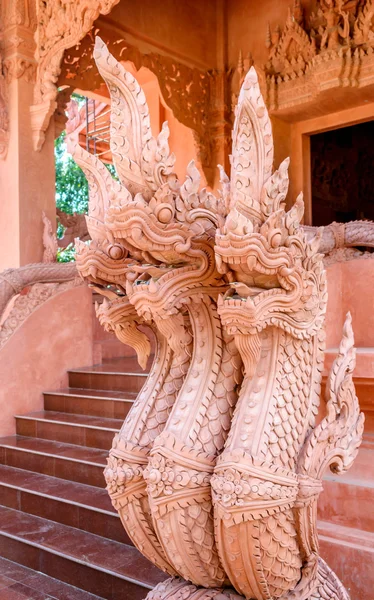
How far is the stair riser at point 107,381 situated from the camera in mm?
3944

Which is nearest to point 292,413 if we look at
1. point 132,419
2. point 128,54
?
point 132,419

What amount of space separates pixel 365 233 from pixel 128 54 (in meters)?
3.65

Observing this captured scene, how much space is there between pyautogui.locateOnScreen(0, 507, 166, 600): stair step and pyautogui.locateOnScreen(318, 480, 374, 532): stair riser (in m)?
0.72

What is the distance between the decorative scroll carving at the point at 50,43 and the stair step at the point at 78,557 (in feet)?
12.3

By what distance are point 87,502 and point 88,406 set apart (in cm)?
105

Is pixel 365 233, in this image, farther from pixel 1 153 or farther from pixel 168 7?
pixel 168 7

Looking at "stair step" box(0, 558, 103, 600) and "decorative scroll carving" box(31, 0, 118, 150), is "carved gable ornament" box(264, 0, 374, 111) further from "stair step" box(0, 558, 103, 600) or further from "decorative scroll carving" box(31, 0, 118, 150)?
"stair step" box(0, 558, 103, 600)

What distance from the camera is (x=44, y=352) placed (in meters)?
4.31

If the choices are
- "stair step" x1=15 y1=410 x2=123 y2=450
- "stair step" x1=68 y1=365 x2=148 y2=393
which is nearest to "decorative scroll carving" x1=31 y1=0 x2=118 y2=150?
Result: "stair step" x1=68 y1=365 x2=148 y2=393

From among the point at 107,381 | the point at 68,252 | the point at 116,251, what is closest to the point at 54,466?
the point at 107,381

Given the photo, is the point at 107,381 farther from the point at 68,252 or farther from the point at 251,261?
the point at 68,252

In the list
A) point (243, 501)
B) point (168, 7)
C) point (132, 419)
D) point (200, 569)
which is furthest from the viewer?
point (168, 7)

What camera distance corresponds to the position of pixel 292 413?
143 centimetres

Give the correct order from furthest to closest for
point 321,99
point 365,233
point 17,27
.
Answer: point 321,99 < point 17,27 < point 365,233
